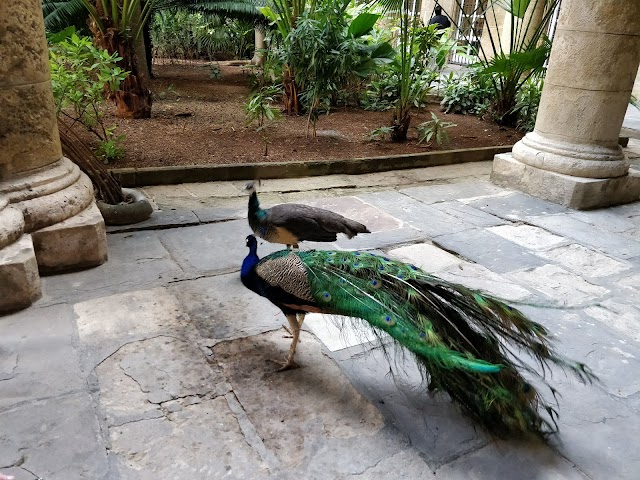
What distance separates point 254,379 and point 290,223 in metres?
1.18

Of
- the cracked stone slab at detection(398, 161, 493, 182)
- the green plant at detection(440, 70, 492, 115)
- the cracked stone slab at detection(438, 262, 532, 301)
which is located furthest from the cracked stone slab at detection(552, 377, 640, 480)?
the green plant at detection(440, 70, 492, 115)

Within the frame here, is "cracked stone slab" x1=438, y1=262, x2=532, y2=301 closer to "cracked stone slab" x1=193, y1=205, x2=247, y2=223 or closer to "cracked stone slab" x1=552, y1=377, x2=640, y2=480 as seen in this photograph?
"cracked stone slab" x1=552, y1=377, x2=640, y2=480

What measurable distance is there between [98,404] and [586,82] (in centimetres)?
510

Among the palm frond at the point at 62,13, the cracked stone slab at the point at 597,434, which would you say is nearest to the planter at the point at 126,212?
the cracked stone slab at the point at 597,434

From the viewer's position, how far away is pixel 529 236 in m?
4.59

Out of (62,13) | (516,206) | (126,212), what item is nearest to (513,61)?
(516,206)

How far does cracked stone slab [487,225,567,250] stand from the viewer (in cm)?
443

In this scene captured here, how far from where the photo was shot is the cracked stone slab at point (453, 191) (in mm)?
5582

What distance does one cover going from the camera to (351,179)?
620cm

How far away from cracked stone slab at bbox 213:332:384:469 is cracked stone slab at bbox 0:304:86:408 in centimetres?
72

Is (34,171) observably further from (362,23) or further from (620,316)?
(362,23)

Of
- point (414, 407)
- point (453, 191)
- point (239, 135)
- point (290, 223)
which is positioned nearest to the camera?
point (414, 407)

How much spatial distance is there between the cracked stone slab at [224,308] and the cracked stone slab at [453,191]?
8.66ft

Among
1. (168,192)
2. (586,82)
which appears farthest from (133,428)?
(586,82)
